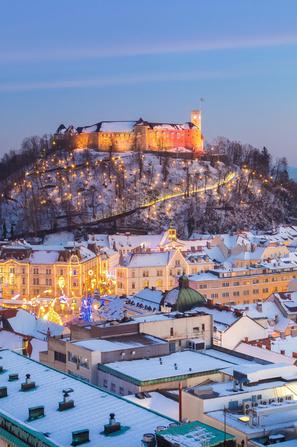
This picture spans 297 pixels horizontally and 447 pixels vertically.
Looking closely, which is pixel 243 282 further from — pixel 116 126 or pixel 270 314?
pixel 116 126

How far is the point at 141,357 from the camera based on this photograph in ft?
113

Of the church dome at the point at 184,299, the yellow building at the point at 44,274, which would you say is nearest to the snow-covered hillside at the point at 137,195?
the yellow building at the point at 44,274

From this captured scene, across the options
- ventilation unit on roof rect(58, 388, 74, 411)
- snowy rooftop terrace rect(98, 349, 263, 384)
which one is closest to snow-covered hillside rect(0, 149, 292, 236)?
snowy rooftop terrace rect(98, 349, 263, 384)

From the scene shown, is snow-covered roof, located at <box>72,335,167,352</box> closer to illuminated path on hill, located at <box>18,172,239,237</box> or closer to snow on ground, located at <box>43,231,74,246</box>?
snow on ground, located at <box>43,231,74,246</box>

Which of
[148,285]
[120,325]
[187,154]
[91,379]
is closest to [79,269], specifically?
[148,285]

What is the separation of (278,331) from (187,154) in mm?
97290

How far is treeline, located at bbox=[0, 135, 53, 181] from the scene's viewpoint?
504 feet

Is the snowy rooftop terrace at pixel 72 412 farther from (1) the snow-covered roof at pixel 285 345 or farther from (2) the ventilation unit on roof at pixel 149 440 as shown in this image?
(1) the snow-covered roof at pixel 285 345

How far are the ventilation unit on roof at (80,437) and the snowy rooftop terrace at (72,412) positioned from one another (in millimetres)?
166

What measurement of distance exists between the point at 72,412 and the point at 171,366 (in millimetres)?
9329

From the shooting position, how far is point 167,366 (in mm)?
32469

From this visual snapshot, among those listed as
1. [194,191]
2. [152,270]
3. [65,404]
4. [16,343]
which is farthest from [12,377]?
[194,191]

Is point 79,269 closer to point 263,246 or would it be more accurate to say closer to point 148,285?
point 148,285

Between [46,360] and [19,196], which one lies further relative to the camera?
[19,196]
